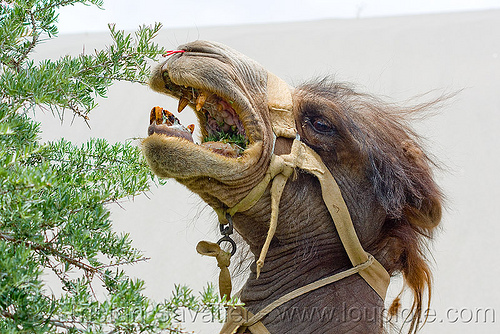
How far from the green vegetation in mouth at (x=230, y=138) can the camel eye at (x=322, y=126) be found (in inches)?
10.0

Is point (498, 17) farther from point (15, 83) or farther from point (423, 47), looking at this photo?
point (15, 83)

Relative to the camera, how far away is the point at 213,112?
1682mm

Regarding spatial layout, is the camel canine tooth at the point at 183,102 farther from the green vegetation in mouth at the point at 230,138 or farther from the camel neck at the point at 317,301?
the camel neck at the point at 317,301

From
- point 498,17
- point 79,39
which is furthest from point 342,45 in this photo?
point 79,39

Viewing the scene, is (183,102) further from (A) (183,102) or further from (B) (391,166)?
(B) (391,166)

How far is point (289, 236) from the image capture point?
71.5 inches

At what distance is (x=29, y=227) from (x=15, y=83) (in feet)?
0.84

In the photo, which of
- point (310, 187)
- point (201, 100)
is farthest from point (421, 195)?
point (201, 100)

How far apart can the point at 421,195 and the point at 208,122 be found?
0.70 m

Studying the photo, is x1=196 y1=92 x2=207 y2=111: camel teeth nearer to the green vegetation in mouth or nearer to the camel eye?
the green vegetation in mouth

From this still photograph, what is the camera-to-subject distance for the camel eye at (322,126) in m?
1.79

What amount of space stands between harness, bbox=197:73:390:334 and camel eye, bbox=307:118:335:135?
7 cm

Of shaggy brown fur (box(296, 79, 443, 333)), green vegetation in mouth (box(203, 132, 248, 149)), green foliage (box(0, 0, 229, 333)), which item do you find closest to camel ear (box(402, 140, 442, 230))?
shaggy brown fur (box(296, 79, 443, 333))

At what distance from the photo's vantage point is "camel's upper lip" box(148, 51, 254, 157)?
5.02ft
